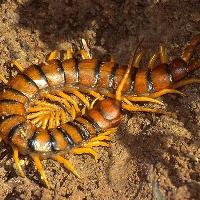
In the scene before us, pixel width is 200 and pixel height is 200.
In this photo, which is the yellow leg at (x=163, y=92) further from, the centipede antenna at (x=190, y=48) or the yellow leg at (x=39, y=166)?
the yellow leg at (x=39, y=166)

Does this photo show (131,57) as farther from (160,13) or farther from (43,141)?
(43,141)

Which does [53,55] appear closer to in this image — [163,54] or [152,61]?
[152,61]

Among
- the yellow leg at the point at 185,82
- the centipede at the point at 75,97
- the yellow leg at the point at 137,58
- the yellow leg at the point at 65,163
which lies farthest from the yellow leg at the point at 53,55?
the yellow leg at the point at 185,82

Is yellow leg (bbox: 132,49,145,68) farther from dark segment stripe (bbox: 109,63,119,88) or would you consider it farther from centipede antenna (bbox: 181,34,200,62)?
centipede antenna (bbox: 181,34,200,62)

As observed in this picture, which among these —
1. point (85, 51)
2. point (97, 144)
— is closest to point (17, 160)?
point (97, 144)

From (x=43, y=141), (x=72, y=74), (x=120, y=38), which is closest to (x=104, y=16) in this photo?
(x=120, y=38)

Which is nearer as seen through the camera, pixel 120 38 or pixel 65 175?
pixel 65 175
